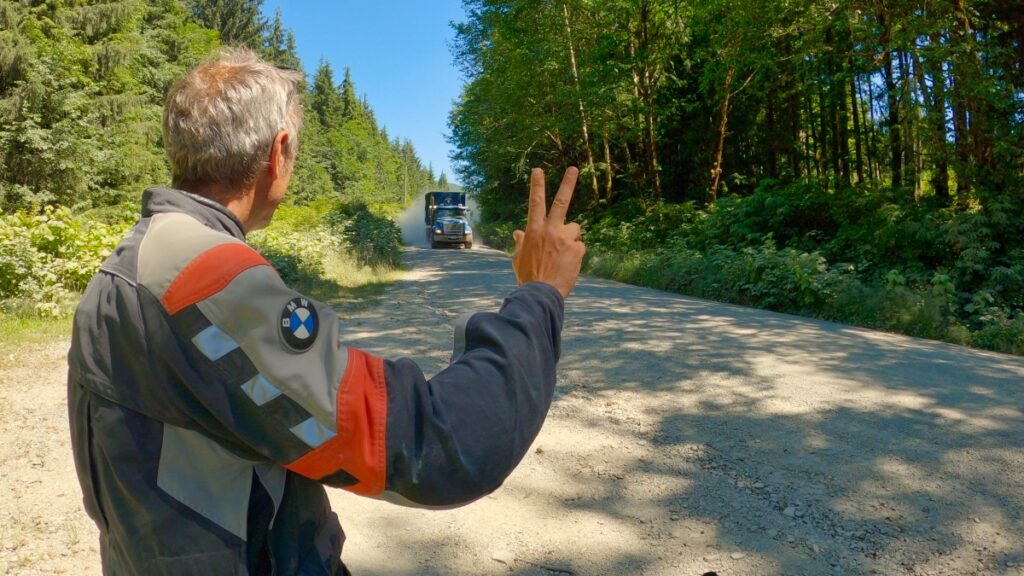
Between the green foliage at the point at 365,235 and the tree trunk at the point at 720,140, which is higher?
the tree trunk at the point at 720,140

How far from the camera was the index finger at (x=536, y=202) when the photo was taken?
4.87 feet

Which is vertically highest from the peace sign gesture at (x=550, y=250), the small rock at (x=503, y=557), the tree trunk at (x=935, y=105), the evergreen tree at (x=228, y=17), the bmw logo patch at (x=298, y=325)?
the evergreen tree at (x=228, y=17)

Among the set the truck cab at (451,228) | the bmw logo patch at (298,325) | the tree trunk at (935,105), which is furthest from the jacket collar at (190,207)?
the truck cab at (451,228)

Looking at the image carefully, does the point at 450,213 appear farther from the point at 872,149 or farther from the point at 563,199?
the point at 563,199

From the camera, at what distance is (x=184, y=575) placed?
46.6 inches

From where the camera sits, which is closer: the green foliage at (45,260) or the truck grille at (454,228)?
the green foliage at (45,260)

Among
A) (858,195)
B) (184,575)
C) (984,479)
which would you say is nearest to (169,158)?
(184,575)

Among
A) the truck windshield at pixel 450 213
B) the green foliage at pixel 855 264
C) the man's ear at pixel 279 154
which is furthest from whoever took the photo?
the truck windshield at pixel 450 213

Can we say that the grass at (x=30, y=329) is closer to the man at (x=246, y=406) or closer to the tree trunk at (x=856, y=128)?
the man at (x=246, y=406)

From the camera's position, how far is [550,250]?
4.67ft

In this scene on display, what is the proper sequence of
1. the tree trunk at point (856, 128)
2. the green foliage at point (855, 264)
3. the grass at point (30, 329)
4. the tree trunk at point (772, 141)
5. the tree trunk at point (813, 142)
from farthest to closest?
the tree trunk at point (772, 141), the tree trunk at point (813, 142), the tree trunk at point (856, 128), the green foliage at point (855, 264), the grass at point (30, 329)

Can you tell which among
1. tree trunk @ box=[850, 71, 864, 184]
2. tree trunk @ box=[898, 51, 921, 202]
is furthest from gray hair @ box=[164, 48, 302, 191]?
tree trunk @ box=[850, 71, 864, 184]

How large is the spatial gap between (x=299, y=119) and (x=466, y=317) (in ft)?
1.84

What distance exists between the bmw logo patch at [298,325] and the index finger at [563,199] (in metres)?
0.56
